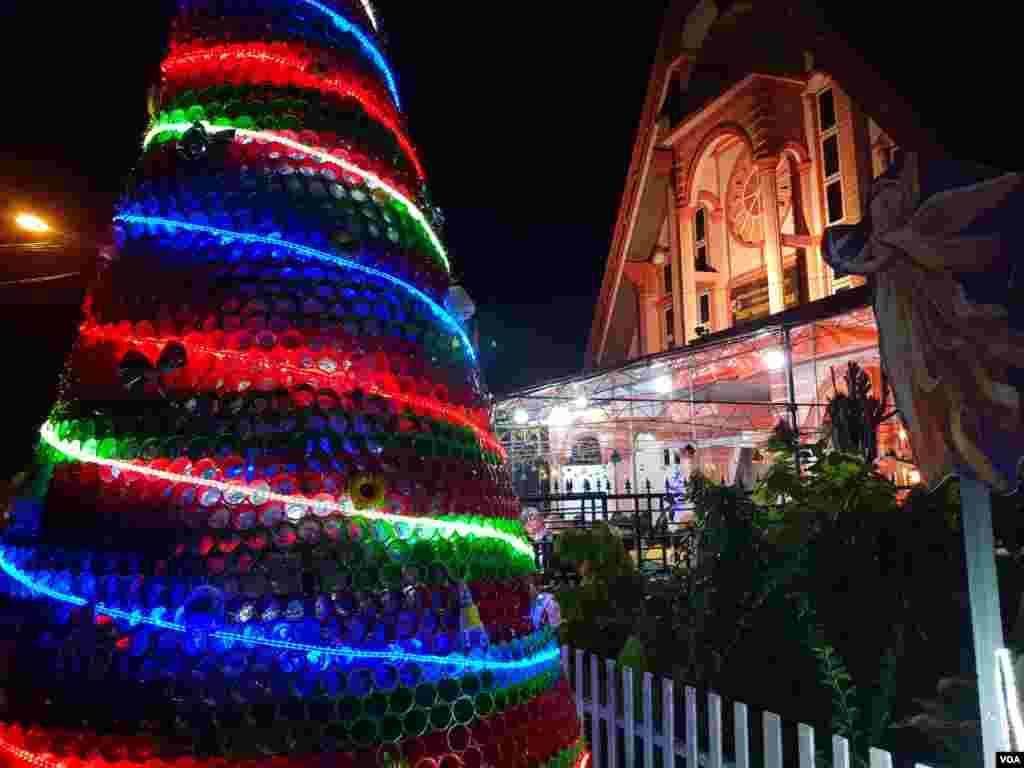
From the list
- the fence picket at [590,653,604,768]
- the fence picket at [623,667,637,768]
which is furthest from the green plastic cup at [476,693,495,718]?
the fence picket at [590,653,604,768]

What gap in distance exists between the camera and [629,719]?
12.2 feet

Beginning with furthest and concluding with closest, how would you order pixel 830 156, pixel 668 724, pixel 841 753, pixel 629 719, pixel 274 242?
pixel 830 156 < pixel 629 719 < pixel 668 724 < pixel 841 753 < pixel 274 242

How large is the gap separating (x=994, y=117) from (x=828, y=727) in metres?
3.11

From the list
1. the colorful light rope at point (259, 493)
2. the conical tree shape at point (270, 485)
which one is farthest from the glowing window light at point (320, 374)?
the colorful light rope at point (259, 493)

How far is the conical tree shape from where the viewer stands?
1297 mm

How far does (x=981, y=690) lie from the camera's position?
2.24 meters

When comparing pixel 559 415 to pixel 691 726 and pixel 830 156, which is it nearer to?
pixel 830 156

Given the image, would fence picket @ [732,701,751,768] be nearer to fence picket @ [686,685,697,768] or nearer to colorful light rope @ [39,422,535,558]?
fence picket @ [686,685,697,768]

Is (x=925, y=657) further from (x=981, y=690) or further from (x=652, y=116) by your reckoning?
(x=652, y=116)

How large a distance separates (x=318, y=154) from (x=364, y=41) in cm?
48

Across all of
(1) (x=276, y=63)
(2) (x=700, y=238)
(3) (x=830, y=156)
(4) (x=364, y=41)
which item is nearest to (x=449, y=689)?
(1) (x=276, y=63)

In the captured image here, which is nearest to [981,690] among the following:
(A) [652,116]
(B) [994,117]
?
(B) [994,117]

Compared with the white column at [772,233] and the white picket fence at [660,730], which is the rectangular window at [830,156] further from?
the white picket fence at [660,730]

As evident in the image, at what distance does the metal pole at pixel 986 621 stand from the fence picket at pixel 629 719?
1755mm
